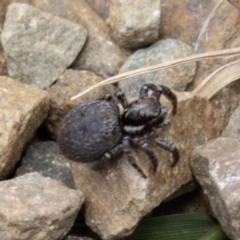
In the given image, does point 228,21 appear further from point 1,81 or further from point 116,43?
point 1,81

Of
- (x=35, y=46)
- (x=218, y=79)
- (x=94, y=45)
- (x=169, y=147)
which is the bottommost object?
(x=218, y=79)

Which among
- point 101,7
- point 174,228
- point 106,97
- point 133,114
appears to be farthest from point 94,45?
point 174,228

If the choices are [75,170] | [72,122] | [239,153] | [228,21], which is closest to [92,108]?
[72,122]

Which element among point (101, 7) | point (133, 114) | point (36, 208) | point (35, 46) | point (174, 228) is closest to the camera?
point (36, 208)

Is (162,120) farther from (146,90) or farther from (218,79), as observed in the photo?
(218,79)

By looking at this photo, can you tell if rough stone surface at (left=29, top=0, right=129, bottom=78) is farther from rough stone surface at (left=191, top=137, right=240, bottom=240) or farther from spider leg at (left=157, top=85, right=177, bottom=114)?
rough stone surface at (left=191, top=137, right=240, bottom=240)

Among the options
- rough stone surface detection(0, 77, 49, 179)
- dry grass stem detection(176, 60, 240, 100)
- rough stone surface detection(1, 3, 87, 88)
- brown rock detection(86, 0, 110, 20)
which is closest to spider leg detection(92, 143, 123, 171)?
rough stone surface detection(0, 77, 49, 179)
